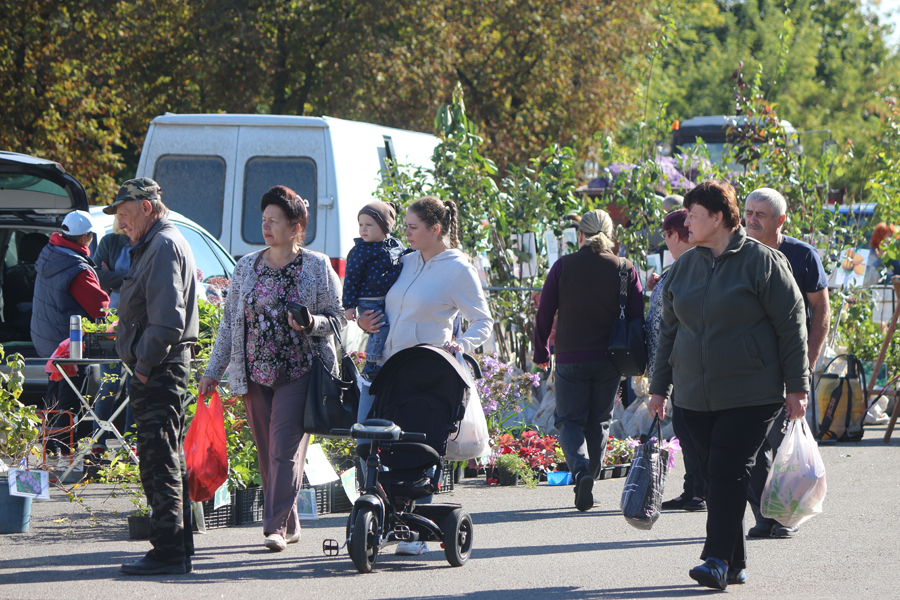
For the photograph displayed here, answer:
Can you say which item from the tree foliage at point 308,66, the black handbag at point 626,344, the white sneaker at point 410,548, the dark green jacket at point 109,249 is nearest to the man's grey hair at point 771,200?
the black handbag at point 626,344

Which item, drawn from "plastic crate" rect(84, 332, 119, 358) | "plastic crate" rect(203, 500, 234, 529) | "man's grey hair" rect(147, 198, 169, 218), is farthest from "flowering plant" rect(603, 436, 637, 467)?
"man's grey hair" rect(147, 198, 169, 218)

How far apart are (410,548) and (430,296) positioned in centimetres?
135

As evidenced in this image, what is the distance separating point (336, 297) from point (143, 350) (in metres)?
1.19

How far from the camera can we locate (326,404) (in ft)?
19.9

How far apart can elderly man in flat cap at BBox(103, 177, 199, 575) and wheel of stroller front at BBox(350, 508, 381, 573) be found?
33.8 inches

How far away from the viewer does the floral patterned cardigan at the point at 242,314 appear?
6219 millimetres

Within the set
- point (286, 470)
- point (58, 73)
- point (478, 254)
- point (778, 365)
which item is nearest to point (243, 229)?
point (478, 254)

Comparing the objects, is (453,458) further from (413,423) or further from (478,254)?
(478,254)

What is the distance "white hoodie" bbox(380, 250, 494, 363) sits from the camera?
247 inches

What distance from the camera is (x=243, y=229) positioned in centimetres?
1152

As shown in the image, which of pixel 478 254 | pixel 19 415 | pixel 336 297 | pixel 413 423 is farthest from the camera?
pixel 478 254

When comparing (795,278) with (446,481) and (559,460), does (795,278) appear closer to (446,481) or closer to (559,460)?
(446,481)

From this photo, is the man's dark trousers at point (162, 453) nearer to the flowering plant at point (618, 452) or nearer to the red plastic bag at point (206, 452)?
the red plastic bag at point (206, 452)

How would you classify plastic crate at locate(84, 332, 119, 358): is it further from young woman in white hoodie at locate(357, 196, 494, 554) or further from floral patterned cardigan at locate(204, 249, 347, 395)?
young woman in white hoodie at locate(357, 196, 494, 554)
